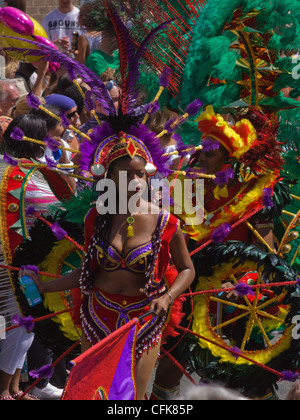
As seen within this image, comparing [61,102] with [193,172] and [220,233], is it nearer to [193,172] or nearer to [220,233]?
[193,172]

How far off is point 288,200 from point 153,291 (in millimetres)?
1478

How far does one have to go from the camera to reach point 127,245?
3.58 metres

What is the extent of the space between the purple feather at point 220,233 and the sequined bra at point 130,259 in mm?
717

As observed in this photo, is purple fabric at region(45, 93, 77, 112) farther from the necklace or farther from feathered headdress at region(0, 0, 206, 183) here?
the necklace

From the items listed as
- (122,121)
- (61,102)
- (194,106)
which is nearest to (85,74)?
(122,121)

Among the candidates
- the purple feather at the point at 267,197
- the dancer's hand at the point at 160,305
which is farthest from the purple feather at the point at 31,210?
the purple feather at the point at 267,197

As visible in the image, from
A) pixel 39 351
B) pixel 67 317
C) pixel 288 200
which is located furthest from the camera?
pixel 39 351

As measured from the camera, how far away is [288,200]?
467cm

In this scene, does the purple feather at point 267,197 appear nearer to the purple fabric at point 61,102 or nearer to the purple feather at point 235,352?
the purple feather at point 235,352

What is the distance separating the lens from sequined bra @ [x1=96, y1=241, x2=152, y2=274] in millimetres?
3545

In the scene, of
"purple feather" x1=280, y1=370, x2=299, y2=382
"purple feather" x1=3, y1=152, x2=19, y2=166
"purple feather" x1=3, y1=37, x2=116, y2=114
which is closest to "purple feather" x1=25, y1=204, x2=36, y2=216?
"purple feather" x1=3, y1=152, x2=19, y2=166
